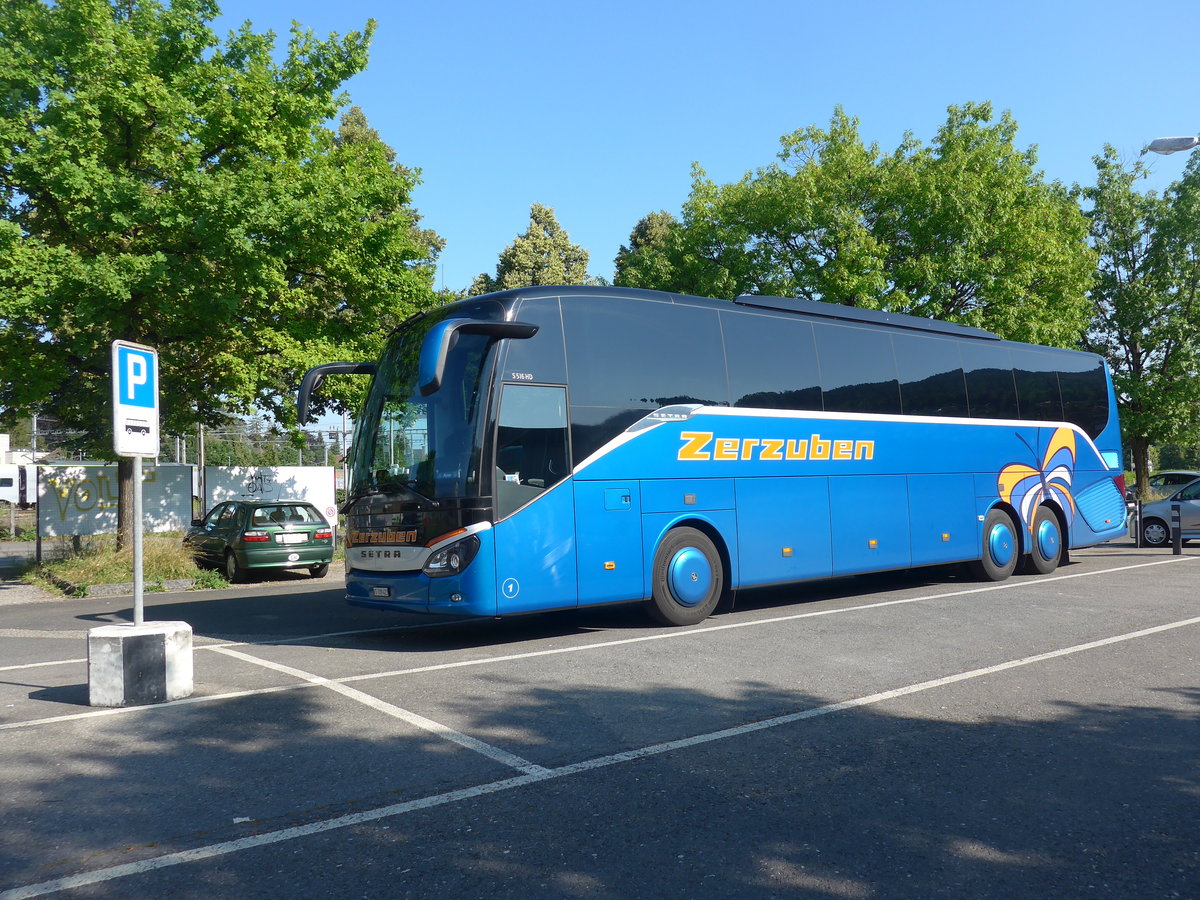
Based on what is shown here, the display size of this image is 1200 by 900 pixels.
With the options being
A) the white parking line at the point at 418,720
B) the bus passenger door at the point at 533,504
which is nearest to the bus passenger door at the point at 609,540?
the bus passenger door at the point at 533,504

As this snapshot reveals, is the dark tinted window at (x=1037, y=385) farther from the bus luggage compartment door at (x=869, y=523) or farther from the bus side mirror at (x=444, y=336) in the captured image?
the bus side mirror at (x=444, y=336)

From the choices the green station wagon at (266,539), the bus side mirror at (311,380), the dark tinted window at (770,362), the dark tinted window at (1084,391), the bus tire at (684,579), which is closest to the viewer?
the bus side mirror at (311,380)

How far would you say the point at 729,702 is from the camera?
22.3ft

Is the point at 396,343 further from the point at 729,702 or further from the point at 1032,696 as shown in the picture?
the point at 1032,696

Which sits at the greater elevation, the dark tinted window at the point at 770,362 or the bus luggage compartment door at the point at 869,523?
the dark tinted window at the point at 770,362

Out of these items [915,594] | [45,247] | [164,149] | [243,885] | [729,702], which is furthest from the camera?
[164,149]

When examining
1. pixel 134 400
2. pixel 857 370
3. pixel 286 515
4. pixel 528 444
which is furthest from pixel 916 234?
pixel 134 400

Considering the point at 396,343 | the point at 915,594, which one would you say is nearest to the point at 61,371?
the point at 396,343

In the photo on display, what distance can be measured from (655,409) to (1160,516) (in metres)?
16.9

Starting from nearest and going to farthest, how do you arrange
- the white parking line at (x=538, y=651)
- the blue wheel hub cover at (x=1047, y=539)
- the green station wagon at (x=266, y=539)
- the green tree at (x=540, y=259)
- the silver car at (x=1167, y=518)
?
the white parking line at (x=538, y=651)
the blue wheel hub cover at (x=1047, y=539)
the green station wagon at (x=266, y=539)
the silver car at (x=1167, y=518)
the green tree at (x=540, y=259)

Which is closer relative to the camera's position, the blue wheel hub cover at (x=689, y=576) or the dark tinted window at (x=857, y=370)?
the blue wheel hub cover at (x=689, y=576)

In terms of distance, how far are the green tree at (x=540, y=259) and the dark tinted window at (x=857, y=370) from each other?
31113 mm

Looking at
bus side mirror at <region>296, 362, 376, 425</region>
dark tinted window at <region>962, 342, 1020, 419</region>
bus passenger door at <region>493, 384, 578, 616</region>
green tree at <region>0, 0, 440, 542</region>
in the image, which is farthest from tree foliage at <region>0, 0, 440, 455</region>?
dark tinted window at <region>962, 342, 1020, 419</region>

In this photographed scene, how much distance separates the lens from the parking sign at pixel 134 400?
24.0ft
